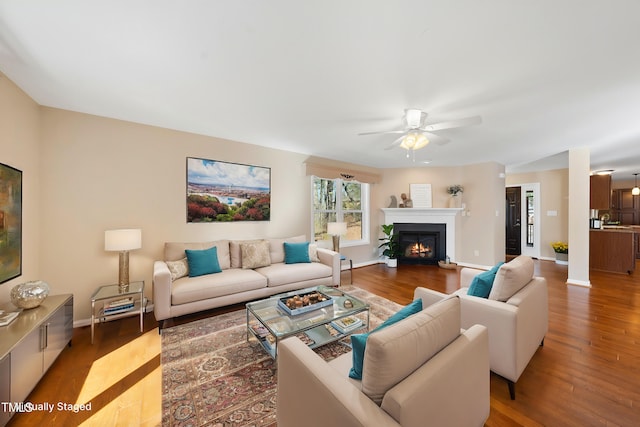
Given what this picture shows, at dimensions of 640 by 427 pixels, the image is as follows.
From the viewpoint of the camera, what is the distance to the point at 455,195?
17.9 ft

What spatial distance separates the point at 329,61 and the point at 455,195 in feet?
15.6

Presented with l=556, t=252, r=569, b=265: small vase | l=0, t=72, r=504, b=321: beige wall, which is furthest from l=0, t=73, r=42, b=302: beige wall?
l=556, t=252, r=569, b=265: small vase

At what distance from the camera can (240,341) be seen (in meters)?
2.34

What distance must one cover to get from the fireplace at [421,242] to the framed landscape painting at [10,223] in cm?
565

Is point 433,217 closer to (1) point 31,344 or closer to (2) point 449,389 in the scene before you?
(2) point 449,389

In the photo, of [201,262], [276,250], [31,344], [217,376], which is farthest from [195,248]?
[217,376]

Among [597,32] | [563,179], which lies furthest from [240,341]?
[563,179]

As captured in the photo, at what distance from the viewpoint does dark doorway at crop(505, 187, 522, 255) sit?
262 inches

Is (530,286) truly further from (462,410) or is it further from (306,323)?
(306,323)

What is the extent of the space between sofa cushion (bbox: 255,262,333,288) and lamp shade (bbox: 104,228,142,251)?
145 cm

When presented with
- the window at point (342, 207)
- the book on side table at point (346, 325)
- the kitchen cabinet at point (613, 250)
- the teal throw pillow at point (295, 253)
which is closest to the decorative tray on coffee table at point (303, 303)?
the book on side table at point (346, 325)

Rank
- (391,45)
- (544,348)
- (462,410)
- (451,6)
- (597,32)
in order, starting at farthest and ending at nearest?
(544,348)
(391,45)
(597,32)
(451,6)
(462,410)

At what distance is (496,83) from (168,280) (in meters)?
3.57

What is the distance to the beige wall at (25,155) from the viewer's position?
79.2 inches
